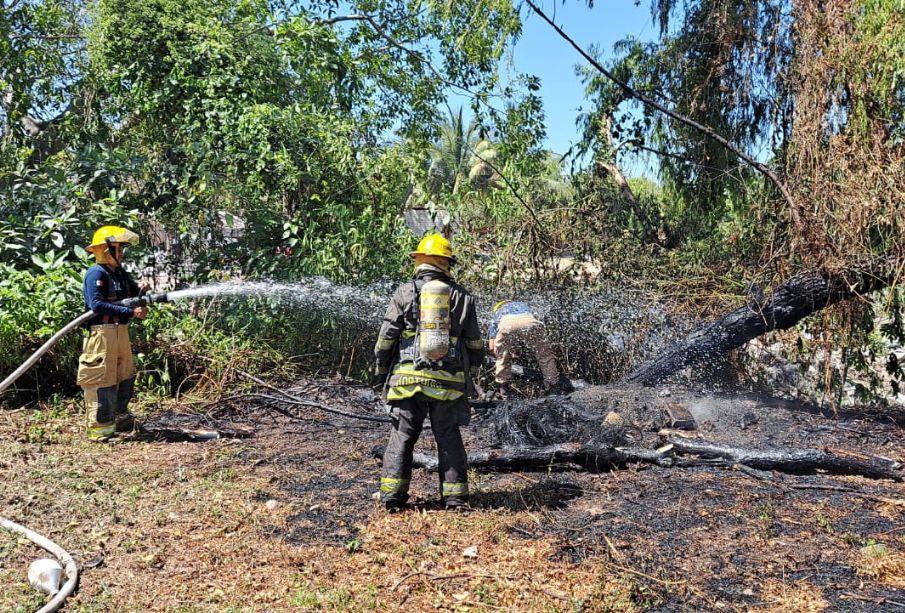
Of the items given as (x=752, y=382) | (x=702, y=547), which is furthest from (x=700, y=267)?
(x=702, y=547)

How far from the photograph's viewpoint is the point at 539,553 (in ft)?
13.2

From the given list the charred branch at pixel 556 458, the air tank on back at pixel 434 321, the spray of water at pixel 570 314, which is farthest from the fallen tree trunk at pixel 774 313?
the air tank on back at pixel 434 321

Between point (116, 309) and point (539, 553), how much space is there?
13.3 ft

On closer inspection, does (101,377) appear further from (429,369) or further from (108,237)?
(429,369)

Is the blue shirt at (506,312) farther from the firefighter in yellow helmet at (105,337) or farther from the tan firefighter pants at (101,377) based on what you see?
the tan firefighter pants at (101,377)

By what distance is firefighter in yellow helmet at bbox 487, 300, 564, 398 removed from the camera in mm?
7820

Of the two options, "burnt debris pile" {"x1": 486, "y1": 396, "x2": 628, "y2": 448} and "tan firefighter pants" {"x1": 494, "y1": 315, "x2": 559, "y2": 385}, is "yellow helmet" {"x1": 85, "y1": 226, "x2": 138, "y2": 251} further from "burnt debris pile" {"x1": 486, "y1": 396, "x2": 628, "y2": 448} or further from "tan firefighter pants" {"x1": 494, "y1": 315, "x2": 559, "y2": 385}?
"tan firefighter pants" {"x1": 494, "y1": 315, "x2": 559, "y2": 385}

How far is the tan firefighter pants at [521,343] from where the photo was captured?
25.6 feet

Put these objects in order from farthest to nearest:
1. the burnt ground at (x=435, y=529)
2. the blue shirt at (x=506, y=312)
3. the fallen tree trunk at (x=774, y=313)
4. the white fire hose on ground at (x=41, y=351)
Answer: the blue shirt at (x=506, y=312) → the fallen tree trunk at (x=774, y=313) → the white fire hose on ground at (x=41, y=351) → the burnt ground at (x=435, y=529)

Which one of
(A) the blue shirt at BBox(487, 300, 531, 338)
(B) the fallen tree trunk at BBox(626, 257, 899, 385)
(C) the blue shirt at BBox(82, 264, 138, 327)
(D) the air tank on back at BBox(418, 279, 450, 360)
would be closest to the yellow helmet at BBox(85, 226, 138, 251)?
(C) the blue shirt at BBox(82, 264, 138, 327)

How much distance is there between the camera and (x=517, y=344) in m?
7.92

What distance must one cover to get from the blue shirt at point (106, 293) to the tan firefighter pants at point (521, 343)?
369 cm

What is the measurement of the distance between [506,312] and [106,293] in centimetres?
396

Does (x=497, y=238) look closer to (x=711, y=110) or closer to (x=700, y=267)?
(x=700, y=267)
